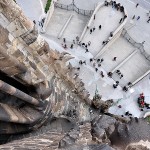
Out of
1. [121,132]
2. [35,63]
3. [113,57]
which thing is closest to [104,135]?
[121,132]

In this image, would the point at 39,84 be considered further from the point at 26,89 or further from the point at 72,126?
the point at 72,126

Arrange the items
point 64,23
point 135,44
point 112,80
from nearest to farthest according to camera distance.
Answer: point 112,80, point 135,44, point 64,23

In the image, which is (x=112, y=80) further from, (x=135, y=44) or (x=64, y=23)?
(x=64, y=23)

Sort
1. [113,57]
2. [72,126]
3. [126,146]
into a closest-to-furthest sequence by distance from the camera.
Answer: [126,146], [72,126], [113,57]

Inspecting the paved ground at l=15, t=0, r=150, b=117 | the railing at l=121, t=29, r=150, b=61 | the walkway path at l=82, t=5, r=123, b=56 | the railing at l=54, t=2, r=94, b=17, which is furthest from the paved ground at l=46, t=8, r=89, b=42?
the railing at l=121, t=29, r=150, b=61

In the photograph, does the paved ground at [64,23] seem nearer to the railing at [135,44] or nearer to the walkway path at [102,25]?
the walkway path at [102,25]

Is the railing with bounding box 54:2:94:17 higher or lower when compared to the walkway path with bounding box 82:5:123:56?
higher

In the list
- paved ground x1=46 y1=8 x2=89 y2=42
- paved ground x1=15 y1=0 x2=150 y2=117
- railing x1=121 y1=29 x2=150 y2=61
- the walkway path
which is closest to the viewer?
paved ground x1=15 y1=0 x2=150 y2=117

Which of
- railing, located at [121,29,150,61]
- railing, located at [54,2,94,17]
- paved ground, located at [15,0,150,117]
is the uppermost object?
railing, located at [54,2,94,17]

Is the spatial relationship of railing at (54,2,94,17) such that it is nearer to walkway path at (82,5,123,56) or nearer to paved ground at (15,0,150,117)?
walkway path at (82,5,123,56)

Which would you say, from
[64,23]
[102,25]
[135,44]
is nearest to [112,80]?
[135,44]

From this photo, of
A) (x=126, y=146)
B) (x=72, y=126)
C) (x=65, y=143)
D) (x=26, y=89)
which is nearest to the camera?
(x=65, y=143)
